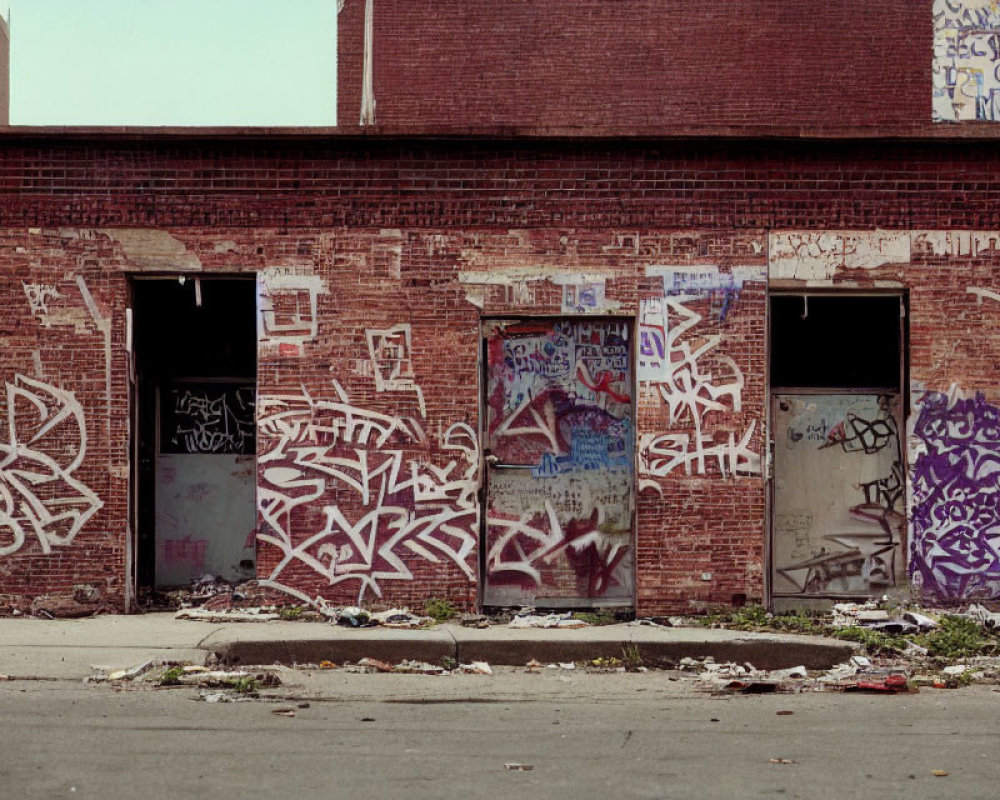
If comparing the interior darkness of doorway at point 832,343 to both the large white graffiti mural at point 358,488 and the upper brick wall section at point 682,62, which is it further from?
the upper brick wall section at point 682,62

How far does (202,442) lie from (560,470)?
3.41 meters

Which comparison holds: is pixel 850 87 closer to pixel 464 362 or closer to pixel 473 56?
pixel 473 56

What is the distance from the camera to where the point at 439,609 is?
10.8 meters

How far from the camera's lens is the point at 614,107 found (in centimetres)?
1911

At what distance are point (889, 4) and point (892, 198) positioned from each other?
30.9ft

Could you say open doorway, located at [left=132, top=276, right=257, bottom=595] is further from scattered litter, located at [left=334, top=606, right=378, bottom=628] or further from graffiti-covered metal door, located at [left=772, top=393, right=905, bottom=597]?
graffiti-covered metal door, located at [left=772, top=393, right=905, bottom=597]

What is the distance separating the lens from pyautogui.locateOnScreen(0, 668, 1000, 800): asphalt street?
5.69 meters

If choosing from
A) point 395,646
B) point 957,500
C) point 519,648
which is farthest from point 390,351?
point 957,500

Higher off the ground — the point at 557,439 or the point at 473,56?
the point at 473,56

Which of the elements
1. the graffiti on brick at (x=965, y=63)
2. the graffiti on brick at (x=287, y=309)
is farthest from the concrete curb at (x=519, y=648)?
the graffiti on brick at (x=965, y=63)

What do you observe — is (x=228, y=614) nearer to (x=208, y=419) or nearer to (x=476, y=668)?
(x=208, y=419)

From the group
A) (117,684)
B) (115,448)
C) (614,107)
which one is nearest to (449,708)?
(117,684)

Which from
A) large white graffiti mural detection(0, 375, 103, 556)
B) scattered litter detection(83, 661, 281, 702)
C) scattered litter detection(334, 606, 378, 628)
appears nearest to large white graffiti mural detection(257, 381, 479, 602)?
scattered litter detection(334, 606, 378, 628)

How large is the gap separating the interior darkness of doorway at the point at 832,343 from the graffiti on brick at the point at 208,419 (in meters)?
4.91
